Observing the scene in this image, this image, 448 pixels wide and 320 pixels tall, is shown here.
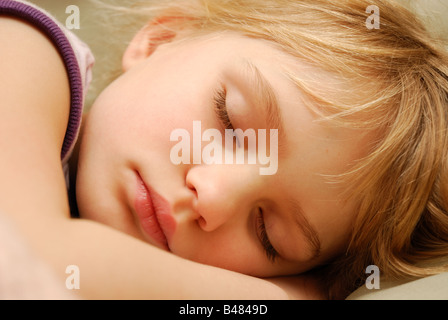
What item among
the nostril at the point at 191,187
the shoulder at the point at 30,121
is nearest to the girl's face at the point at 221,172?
the nostril at the point at 191,187

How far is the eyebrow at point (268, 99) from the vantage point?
2.43 feet

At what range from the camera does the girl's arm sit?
1.64 feet

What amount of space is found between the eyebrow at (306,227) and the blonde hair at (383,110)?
0.24 feet

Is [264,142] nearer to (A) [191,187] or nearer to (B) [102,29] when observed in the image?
(A) [191,187]

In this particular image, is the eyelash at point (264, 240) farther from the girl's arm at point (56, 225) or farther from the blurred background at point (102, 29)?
the blurred background at point (102, 29)

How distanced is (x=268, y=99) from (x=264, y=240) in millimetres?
230

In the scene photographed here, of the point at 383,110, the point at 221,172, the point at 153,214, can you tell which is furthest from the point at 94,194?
the point at 383,110

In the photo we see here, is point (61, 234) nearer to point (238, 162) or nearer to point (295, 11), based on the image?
point (238, 162)

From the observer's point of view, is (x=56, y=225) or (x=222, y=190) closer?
(x=56, y=225)

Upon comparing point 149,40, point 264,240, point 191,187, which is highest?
point 149,40

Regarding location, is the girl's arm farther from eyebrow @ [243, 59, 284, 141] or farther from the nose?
eyebrow @ [243, 59, 284, 141]

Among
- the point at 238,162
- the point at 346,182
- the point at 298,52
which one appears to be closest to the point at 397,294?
the point at 346,182

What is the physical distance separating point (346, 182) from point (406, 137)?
0.14m

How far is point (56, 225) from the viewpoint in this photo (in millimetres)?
520
